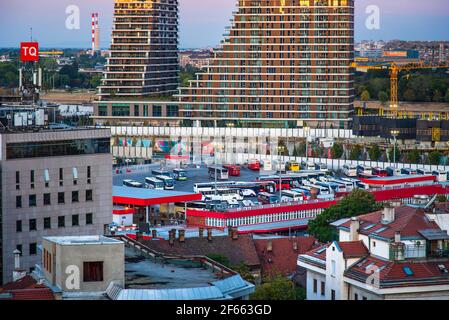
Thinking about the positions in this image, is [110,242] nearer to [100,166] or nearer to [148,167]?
[100,166]

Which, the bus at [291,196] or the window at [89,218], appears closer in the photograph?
the window at [89,218]

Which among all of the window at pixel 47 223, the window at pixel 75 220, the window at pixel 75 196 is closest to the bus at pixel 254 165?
the window at pixel 75 196

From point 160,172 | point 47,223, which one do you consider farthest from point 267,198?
point 47,223

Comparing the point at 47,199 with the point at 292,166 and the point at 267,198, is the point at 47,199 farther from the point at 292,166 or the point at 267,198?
the point at 292,166

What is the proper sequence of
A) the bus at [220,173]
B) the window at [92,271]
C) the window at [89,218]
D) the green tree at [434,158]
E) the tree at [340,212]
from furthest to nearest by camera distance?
the green tree at [434,158] → the bus at [220,173] → the tree at [340,212] → the window at [89,218] → the window at [92,271]

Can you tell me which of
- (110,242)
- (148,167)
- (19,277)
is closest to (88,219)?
(19,277)

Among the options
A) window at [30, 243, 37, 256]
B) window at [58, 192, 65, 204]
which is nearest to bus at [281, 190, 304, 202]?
window at [58, 192, 65, 204]

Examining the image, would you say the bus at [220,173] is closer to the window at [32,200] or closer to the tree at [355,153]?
the tree at [355,153]

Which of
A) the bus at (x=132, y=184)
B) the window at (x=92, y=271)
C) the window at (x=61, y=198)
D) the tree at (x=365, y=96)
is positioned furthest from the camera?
the tree at (x=365, y=96)
